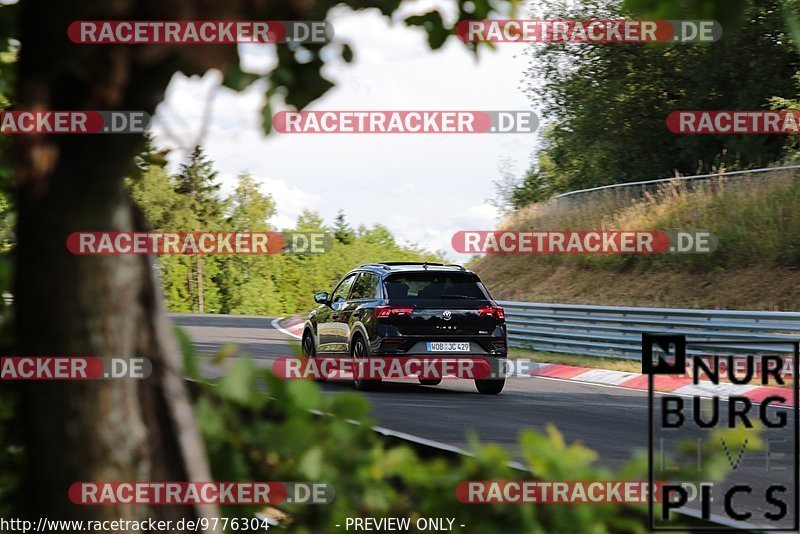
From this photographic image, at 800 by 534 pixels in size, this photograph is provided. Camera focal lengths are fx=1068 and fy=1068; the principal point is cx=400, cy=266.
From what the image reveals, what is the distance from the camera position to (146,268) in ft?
9.14

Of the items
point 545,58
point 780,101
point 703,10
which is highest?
point 545,58

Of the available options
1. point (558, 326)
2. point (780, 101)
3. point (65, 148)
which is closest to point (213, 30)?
point (65, 148)

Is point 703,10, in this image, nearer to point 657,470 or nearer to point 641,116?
point 657,470

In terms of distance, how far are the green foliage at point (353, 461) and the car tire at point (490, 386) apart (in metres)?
12.0

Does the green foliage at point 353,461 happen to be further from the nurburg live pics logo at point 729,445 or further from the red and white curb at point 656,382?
the red and white curb at point 656,382

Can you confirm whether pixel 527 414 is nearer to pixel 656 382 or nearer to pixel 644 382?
pixel 644 382

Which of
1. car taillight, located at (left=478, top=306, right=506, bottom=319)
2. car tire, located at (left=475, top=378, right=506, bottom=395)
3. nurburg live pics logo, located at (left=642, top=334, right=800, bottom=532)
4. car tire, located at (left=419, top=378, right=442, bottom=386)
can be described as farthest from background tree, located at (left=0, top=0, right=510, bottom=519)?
car tire, located at (left=419, top=378, right=442, bottom=386)

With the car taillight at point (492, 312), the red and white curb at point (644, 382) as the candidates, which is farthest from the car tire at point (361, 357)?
the car taillight at point (492, 312)

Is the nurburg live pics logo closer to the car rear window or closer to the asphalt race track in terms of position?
the asphalt race track

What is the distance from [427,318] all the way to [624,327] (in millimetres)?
6526

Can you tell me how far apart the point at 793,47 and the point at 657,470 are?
29.2 m

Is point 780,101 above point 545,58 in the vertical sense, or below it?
below

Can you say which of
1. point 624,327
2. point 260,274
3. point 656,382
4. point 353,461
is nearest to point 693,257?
point 624,327

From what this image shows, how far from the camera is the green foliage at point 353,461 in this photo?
269 centimetres
